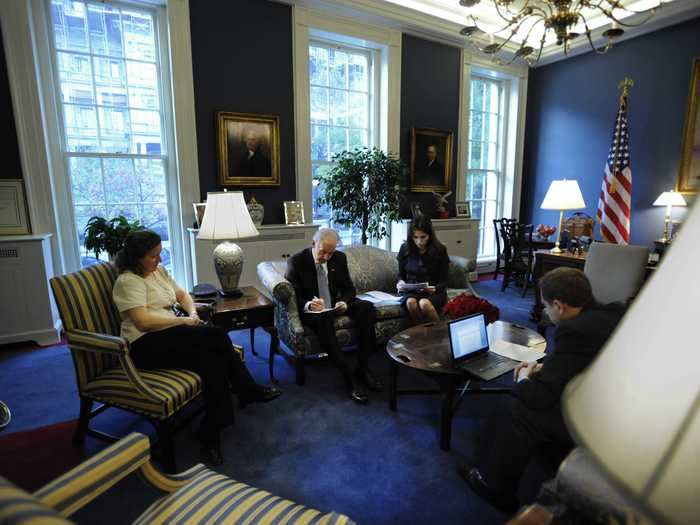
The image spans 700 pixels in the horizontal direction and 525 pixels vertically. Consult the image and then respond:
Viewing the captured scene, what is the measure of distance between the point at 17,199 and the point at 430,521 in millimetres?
3834

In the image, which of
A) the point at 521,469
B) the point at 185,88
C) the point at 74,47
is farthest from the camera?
the point at 185,88

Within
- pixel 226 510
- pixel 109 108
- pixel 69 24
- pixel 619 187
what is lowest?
pixel 226 510

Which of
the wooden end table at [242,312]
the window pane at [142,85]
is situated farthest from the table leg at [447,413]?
the window pane at [142,85]

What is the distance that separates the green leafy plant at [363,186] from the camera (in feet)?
14.3

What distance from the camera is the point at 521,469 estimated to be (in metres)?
1.49

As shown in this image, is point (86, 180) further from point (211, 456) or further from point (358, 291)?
point (211, 456)

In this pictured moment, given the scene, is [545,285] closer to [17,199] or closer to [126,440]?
[126,440]

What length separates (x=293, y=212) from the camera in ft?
14.5

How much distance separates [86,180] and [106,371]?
8.23ft

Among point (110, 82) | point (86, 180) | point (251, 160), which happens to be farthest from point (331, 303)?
point (110, 82)

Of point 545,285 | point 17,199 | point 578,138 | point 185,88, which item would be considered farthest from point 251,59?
point 578,138

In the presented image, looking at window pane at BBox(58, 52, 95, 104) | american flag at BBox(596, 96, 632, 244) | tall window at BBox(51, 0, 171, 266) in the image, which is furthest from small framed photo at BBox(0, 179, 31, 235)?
american flag at BBox(596, 96, 632, 244)

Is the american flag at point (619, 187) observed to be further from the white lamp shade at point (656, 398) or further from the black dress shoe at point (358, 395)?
the white lamp shade at point (656, 398)

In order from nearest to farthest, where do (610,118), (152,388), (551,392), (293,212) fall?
1. (551,392)
2. (152,388)
3. (293,212)
4. (610,118)
